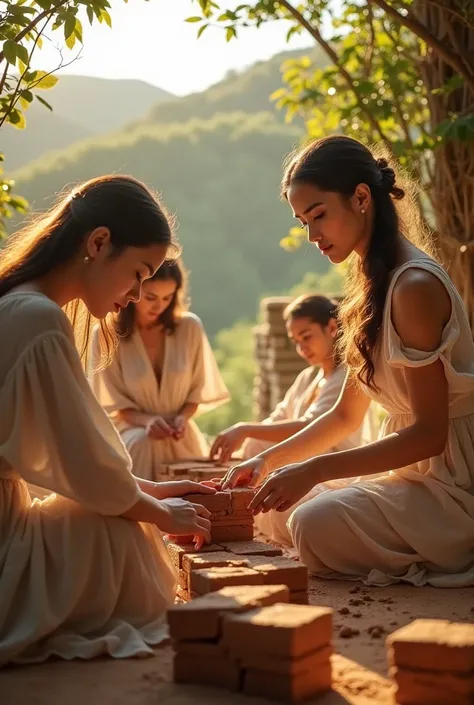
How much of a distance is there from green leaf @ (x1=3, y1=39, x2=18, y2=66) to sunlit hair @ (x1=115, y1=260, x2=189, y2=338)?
218cm

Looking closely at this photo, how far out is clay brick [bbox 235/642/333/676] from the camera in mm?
2668

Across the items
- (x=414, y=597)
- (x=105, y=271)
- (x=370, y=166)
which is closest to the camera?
(x=105, y=271)

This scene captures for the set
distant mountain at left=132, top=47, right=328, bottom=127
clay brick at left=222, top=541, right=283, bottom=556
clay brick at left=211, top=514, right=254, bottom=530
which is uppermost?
distant mountain at left=132, top=47, right=328, bottom=127

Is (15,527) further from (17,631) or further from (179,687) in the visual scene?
(179,687)

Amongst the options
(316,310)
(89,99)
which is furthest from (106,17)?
(89,99)

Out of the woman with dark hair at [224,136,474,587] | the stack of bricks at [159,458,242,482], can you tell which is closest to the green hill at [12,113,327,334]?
the stack of bricks at [159,458,242,482]

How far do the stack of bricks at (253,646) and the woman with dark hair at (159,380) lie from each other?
331 cm

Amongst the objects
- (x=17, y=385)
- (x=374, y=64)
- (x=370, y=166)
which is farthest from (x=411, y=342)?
(x=374, y=64)

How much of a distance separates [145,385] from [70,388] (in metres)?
3.26

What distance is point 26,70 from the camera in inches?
164

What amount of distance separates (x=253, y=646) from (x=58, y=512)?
89 centimetres

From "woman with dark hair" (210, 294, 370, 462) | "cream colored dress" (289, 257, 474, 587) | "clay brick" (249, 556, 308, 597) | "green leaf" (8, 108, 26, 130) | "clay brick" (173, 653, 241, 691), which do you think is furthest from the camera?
"woman with dark hair" (210, 294, 370, 462)

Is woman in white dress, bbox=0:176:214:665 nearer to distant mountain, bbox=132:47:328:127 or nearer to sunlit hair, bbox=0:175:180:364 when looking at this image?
sunlit hair, bbox=0:175:180:364

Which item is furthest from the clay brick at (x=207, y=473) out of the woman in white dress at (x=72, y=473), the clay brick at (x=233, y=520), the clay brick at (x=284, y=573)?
the woman in white dress at (x=72, y=473)
